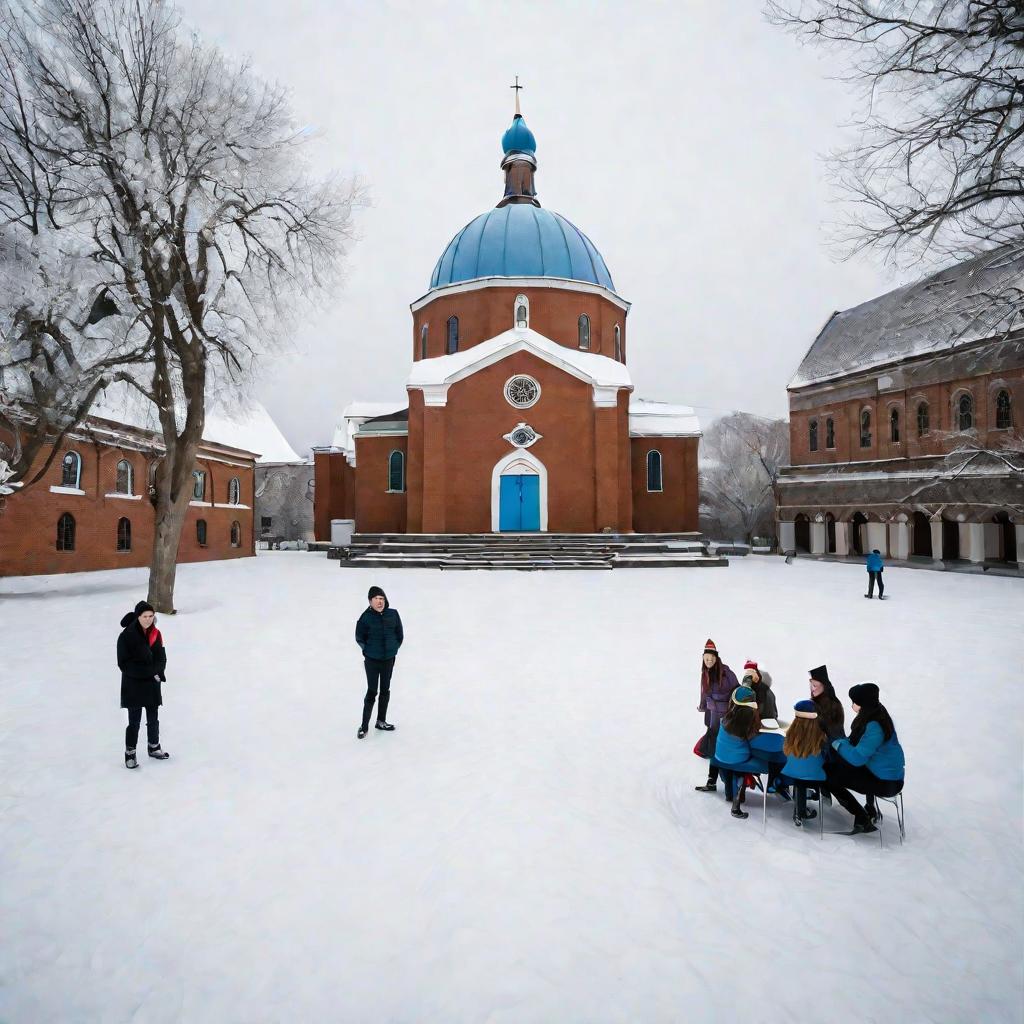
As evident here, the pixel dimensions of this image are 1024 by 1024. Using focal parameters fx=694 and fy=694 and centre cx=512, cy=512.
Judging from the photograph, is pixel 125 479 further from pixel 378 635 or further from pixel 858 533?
pixel 858 533

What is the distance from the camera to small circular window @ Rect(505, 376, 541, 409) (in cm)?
2795

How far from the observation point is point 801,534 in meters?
34.2

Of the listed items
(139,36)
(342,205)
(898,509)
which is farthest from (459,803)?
(898,509)

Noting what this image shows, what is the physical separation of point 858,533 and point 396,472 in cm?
2123

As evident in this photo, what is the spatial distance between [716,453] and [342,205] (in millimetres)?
56122

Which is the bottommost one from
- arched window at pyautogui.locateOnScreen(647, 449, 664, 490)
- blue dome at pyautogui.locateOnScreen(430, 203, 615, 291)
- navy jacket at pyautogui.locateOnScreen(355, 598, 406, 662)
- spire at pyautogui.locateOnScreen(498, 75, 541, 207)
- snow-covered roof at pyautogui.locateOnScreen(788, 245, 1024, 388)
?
navy jacket at pyautogui.locateOnScreen(355, 598, 406, 662)

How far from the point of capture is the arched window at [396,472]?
30.7 meters

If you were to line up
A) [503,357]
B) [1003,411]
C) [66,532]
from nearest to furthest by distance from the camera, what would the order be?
[66,532] → [1003,411] → [503,357]

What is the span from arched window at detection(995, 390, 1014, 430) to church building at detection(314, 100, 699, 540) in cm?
1134

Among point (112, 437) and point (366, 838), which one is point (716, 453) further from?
point (366, 838)


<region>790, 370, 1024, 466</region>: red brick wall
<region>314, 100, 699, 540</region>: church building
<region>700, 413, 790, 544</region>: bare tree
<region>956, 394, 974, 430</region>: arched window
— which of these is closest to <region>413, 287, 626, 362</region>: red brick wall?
<region>314, 100, 699, 540</region>: church building

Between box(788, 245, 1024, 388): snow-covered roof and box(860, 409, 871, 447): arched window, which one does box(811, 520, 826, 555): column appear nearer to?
box(860, 409, 871, 447): arched window

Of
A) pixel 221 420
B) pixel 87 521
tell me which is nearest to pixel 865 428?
pixel 221 420

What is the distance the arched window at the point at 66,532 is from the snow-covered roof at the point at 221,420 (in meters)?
3.62
